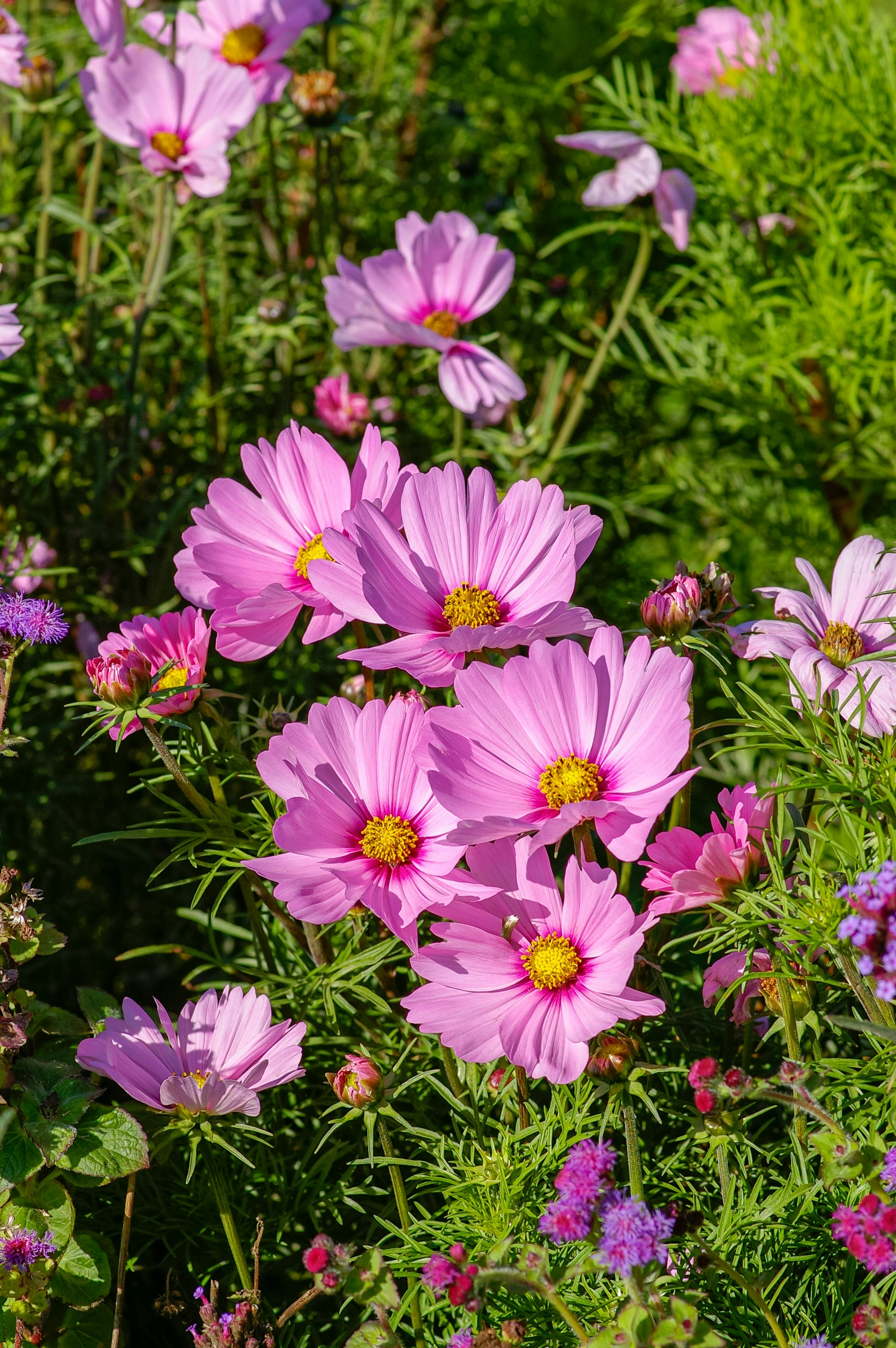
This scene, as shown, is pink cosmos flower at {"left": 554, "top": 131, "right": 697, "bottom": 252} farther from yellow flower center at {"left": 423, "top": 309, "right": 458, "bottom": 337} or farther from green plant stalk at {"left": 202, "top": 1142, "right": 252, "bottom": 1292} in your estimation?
green plant stalk at {"left": 202, "top": 1142, "right": 252, "bottom": 1292}

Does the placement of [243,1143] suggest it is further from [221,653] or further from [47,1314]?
[221,653]

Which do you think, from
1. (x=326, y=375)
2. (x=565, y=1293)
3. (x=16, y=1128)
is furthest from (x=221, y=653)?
(x=326, y=375)

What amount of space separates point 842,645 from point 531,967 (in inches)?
10.2

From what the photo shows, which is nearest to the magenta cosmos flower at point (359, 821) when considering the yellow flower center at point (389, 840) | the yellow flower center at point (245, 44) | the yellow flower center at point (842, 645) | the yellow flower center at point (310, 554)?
the yellow flower center at point (389, 840)

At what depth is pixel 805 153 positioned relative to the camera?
1.29 metres

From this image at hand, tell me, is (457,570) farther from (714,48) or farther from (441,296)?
(714,48)

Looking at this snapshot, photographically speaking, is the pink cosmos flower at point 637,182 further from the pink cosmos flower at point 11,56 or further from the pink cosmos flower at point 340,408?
the pink cosmos flower at point 11,56

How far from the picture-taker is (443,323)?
1024 mm

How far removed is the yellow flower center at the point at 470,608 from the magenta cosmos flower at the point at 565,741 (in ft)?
0.23

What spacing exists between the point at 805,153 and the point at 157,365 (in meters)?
0.76

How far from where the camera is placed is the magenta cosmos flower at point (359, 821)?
562 millimetres

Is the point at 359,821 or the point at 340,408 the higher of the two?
the point at 340,408

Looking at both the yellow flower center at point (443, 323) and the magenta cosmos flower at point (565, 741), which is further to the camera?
the yellow flower center at point (443, 323)

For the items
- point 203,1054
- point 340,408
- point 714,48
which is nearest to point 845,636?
point 203,1054
